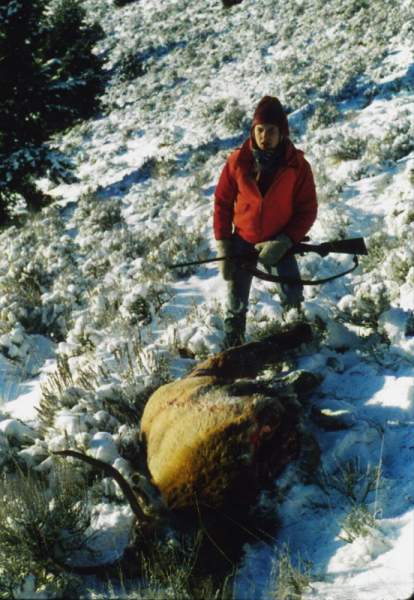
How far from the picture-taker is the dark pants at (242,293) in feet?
12.5

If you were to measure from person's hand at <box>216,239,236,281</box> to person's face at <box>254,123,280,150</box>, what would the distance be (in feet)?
2.56

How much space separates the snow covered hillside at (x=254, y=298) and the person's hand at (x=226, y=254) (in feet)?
1.80

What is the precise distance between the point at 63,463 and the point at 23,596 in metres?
1.01

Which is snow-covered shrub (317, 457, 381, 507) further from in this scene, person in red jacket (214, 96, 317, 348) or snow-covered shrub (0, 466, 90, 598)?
person in red jacket (214, 96, 317, 348)

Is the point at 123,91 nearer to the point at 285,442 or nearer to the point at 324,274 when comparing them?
the point at 324,274

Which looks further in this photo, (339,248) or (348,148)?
(348,148)

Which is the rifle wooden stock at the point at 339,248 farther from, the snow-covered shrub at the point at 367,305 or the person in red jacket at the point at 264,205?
the snow-covered shrub at the point at 367,305

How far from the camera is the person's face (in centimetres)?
331

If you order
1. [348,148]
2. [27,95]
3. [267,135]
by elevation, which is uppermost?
[27,95]

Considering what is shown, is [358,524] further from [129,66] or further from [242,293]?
[129,66]

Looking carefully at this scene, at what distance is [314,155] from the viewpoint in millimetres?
8172

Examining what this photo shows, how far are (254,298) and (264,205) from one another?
144 cm

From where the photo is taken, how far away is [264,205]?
3.48 meters

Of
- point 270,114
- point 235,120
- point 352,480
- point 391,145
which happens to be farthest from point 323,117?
point 352,480
